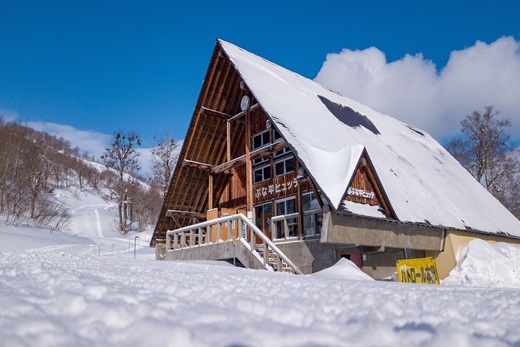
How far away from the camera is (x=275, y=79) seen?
20312 millimetres

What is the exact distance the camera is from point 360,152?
14047 millimetres

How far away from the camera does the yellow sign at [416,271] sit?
447 inches

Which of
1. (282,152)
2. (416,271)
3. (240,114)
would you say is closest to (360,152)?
(416,271)

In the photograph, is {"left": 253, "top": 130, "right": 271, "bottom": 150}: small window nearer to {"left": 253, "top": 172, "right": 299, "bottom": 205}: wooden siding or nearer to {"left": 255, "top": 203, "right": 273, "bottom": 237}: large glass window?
{"left": 253, "top": 172, "right": 299, "bottom": 205}: wooden siding

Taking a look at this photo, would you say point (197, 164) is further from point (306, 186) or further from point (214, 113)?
point (306, 186)

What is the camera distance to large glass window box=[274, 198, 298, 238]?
16906 millimetres

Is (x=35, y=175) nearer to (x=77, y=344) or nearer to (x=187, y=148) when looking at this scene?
(x=187, y=148)

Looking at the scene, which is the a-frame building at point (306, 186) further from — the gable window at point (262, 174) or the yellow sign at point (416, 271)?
the yellow sign at point (416, 271)

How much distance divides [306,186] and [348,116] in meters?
6.43

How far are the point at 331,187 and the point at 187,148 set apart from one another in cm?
904

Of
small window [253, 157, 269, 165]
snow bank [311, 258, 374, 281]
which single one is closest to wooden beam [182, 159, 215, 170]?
small window [253, 157, 269, 165]

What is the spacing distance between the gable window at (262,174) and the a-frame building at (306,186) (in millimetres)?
48

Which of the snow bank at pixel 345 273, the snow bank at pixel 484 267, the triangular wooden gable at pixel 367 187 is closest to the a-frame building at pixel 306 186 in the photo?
the triangular wooden gable at pixel 367 187

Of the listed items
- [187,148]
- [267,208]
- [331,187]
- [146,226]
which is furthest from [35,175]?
[331,187]
